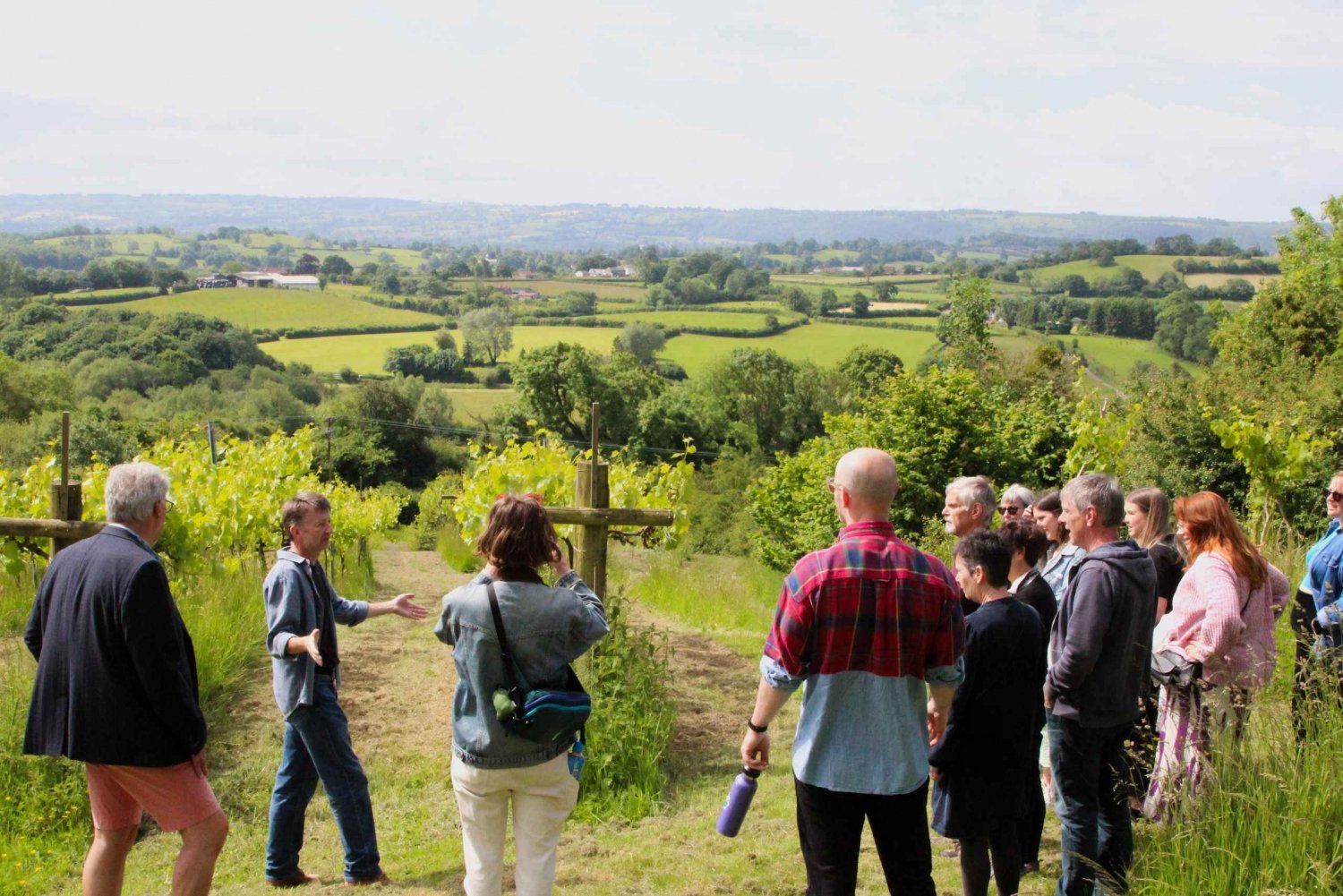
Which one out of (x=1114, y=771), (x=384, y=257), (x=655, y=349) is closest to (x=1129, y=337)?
(x=655, y=349)

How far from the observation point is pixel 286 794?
15.4 ft

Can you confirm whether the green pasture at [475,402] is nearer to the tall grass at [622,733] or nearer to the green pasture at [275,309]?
the green pasture at [275,309]

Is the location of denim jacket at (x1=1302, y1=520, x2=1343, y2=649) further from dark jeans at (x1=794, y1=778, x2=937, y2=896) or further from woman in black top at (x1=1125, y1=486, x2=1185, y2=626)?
dark jeans at (x1=794, y1=778, x2=937, y2=896)

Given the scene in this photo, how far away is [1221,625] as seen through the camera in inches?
167

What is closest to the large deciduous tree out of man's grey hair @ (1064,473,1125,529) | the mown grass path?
the mown grass path

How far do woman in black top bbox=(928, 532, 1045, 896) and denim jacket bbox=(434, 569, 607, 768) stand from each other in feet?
4.20

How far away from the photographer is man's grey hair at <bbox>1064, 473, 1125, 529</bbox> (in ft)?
13.2

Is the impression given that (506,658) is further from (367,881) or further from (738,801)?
(367,881)

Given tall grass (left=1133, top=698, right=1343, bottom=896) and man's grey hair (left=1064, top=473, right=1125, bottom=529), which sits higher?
man's grey hair (left=1064, top=473, right=1125, bottom=529)

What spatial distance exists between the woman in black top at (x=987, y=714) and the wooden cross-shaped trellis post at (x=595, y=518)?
91.8 inches

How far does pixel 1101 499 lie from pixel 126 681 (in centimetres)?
343

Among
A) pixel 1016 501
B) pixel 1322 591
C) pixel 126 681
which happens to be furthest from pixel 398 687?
pixel 1322 591

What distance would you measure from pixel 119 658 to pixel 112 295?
334 ft

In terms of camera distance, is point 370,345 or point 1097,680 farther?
point 370,345
